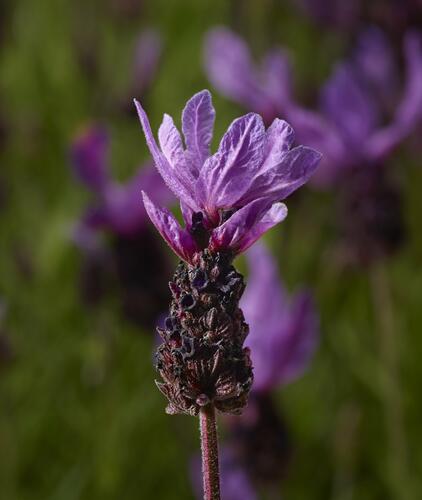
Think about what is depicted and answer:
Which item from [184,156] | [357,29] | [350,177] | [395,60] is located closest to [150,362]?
[350,177]

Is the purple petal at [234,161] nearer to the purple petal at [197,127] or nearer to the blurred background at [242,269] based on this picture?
the purple petal at [197,127]

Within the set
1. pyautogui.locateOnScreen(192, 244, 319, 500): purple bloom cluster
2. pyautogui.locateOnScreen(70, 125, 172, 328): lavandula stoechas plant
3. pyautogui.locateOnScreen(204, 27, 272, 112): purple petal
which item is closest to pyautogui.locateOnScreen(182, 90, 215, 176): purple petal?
pyautogui.locateOnScreen(192, 244, 319, 500): purple bloom cluster

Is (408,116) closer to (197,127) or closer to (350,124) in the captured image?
(350,124)

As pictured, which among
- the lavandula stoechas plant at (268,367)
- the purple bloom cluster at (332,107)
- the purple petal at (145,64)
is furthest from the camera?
the purple petal at (145,64)

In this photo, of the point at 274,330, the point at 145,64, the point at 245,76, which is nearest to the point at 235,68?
the point at 245,76

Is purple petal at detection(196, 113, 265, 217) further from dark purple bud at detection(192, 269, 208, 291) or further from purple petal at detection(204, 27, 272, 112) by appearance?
purple petal at detection(204, 27, 272, 112)

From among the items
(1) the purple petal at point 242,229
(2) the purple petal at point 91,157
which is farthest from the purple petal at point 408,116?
(1) the purple petal at point 242,229
